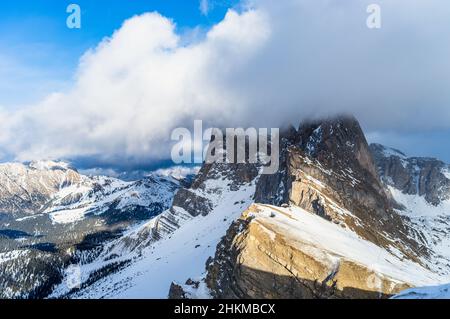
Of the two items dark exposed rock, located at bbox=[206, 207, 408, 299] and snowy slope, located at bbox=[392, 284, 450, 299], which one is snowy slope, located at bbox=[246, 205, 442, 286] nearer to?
dark exposed rock, located at bbox=[206, 207, 408, 299]

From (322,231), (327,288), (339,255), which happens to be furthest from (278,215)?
(327,288)

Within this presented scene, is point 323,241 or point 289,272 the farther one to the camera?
point 323,241

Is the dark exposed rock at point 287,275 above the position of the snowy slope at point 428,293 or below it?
below

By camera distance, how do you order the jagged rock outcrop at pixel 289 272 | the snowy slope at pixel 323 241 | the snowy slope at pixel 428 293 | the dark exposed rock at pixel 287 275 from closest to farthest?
the snowy slope at pixel 428 293 < the dark exposed rock at pixel 287 275 < the jagged rock outcrop at pixel 289 272 < the snowy slope at pixel 323 241

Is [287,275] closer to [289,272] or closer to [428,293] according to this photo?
[289,272]

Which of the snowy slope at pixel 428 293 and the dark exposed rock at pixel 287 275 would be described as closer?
the snowy slope at pixel 428 293

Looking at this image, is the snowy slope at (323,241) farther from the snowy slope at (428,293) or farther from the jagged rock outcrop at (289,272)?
the snowy slope at (428,293)

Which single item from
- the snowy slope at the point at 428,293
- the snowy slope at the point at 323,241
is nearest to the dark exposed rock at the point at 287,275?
the snowy slope at the point at 323,241

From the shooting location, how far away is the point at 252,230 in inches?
5630

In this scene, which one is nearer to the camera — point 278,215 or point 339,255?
point 339,255

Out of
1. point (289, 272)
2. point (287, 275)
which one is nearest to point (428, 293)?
point (287, 275)
